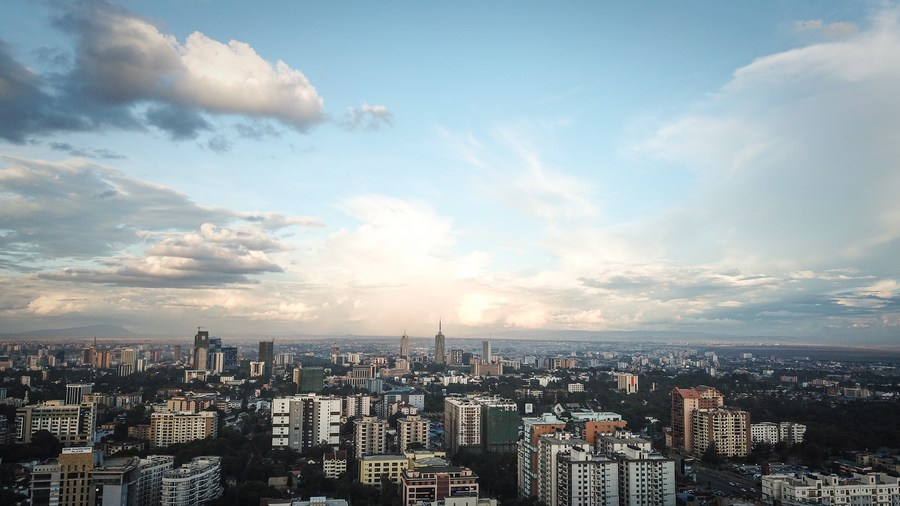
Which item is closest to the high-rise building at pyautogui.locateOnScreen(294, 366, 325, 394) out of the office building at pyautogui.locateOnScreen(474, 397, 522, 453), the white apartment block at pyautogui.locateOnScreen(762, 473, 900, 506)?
the office building at pyautogui.locateOnScreen(474, 397, 522, 453)

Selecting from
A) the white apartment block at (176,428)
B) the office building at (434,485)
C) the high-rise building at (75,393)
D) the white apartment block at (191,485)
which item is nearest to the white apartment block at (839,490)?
the office building at (434,485)

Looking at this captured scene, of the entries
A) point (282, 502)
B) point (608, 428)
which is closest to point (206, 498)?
point (282, 502)

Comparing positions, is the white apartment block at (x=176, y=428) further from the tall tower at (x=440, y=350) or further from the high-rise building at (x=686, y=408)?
the tall tower at (x=440, y=350)

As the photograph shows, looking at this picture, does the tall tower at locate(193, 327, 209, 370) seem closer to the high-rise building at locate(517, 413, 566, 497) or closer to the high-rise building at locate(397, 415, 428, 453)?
the high-rise building at locate(397, 415, 428, 453)

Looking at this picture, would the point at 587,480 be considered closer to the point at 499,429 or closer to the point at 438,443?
the point at 499,429

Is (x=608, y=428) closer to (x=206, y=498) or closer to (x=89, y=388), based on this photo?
(x=206, y=498)

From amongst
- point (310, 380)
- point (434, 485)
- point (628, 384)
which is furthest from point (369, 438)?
point (628, 384)
